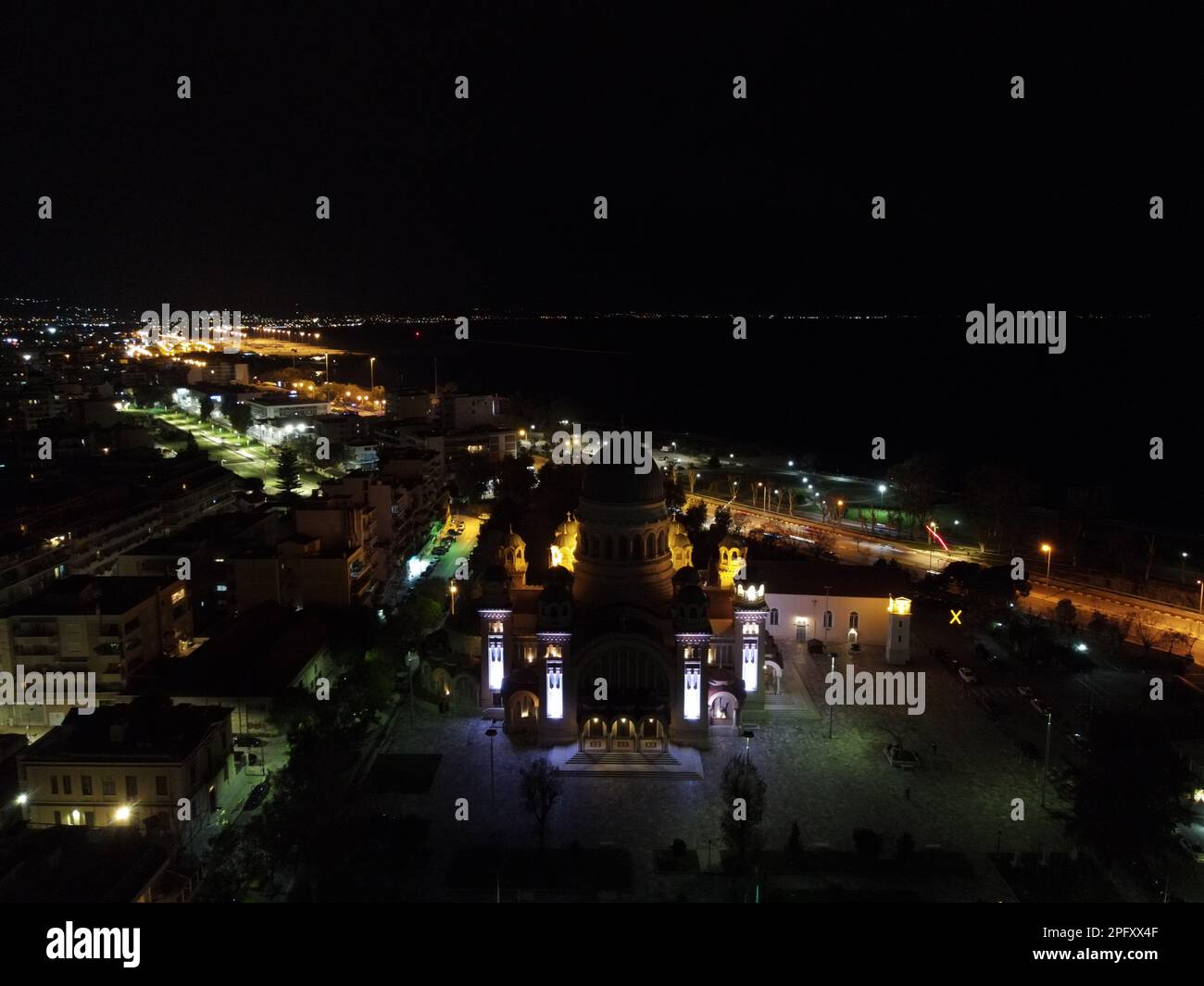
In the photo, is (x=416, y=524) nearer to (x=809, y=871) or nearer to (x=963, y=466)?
(x=809, y=871)

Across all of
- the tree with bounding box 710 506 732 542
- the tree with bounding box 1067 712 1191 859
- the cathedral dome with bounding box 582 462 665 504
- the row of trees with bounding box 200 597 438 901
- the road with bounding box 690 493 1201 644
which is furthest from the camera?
the tree with bounding box 710 506 732 542

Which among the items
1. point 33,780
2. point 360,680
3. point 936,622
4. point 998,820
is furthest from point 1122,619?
point 33,780

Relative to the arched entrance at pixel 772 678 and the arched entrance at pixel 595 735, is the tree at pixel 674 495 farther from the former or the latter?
the arched entrance at pixel 595 735

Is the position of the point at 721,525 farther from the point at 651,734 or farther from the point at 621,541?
the point at 651,734

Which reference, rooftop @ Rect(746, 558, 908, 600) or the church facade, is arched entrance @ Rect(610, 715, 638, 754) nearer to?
the church facade

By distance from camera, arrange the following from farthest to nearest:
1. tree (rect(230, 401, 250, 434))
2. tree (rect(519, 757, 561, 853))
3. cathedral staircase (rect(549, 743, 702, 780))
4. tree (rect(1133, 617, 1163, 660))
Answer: tree (rect(230, 401, 250, 434)) < tree (rect(1133, 617, 1163, 660)) < cathedral staircase (rect(549, 743, 702, 780)) < tree (rect(519, 757, 561, 853))

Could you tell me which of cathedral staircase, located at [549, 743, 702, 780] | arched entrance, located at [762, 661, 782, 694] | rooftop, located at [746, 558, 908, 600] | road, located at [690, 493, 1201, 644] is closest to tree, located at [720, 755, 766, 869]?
cathedral staircase, located at [549, 743, 702, 780]
